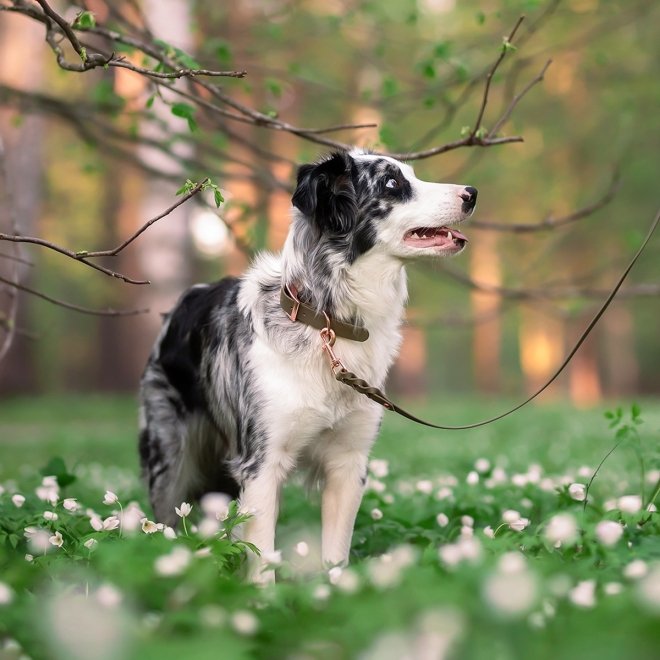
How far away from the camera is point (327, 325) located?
434 cm

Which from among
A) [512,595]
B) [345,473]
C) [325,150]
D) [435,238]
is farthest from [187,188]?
[325,150]

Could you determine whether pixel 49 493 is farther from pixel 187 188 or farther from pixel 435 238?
pixel 435 238

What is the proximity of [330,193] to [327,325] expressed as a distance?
636 mm

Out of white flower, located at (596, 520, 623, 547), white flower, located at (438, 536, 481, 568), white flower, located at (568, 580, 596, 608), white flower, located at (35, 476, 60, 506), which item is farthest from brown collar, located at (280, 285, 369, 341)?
white flower, located at (568, 580, 596, 608)

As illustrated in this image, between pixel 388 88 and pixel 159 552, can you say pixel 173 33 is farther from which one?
pixel 159 552

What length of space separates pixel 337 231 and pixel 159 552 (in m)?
2.10

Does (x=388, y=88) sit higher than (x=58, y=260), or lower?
lower

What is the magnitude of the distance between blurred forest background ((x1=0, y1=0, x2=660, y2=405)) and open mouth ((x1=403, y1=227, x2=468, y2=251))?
25.1 inches

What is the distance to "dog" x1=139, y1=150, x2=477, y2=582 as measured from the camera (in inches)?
167

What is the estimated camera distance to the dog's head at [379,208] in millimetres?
4305

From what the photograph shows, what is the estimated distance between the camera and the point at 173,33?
11422mm

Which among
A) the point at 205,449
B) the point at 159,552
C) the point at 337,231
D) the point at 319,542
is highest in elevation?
the point at 337,231

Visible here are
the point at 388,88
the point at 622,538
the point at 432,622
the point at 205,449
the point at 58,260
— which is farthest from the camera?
the point at 58,260

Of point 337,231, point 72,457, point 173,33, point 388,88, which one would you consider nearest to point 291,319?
point 337,231
